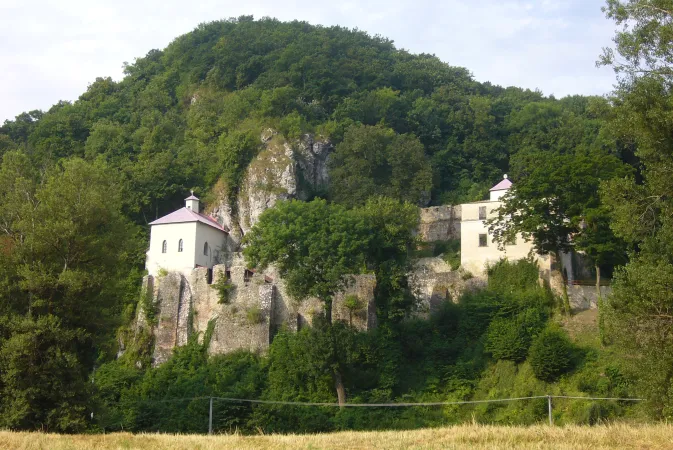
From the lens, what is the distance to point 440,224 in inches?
2562

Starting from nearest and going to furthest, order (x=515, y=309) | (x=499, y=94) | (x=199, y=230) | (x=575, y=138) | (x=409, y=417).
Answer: (x=409, y=417) → (x=515, y=309) → (x=199, y=230) → (x=575, y=138) → (x=499, y=94)

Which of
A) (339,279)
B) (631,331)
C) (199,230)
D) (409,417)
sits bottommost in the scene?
(409,417)

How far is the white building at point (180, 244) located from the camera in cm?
5544

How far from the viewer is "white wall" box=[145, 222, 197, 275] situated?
55344 mm

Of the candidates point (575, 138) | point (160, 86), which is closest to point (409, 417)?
point (575, 138)

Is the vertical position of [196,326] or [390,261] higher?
[390,261]

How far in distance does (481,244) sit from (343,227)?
9.17 metres

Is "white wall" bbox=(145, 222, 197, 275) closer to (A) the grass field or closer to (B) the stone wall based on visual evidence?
(B) the stone wall

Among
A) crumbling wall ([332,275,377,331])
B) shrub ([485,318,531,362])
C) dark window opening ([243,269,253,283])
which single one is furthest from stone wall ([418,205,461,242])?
shrub ([485,318,531,362])

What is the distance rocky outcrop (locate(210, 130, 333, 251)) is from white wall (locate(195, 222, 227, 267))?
158 cm

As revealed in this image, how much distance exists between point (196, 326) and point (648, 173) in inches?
1150

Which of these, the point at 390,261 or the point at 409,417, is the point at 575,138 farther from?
the point at 409,417

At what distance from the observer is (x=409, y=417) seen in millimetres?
42594

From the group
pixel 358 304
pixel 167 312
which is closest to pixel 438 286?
pixel 358 304
